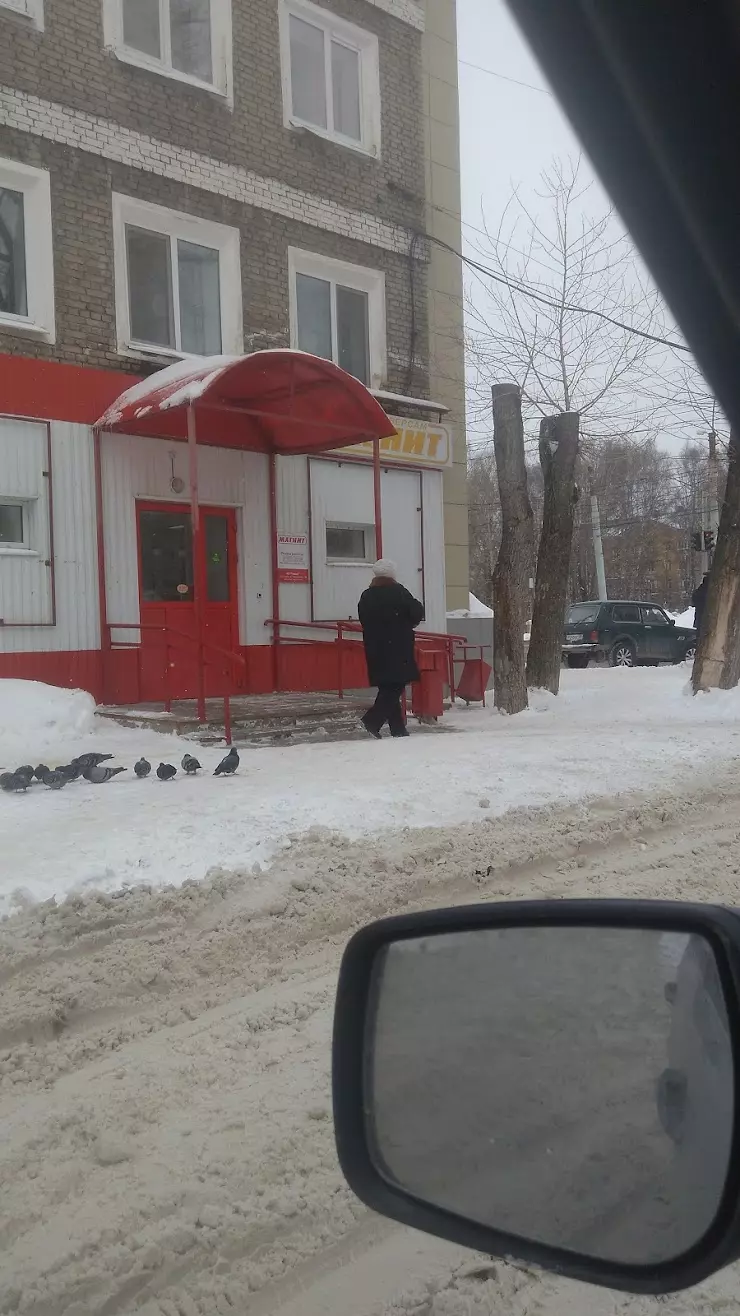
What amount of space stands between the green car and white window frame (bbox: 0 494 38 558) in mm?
17157

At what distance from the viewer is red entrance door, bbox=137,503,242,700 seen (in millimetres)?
12914

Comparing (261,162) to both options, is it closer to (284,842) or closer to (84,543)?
(84,543)

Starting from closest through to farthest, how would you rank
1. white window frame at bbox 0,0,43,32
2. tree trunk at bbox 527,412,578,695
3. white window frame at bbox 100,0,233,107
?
white window frame at bbox 0,0,43,32
white window frame at bbox 100,0,233,107
tree trunk at bbox 527,412,578,695

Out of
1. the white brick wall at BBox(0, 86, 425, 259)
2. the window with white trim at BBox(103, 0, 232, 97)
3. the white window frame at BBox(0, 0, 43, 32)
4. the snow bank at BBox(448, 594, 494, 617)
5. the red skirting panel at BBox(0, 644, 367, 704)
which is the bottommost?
the red skirting panel at BBox(0, 644, 367, 704)

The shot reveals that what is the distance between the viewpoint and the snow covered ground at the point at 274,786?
5926 mm

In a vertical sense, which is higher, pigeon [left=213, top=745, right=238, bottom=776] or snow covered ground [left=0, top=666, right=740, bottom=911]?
pigeon [left=213, top=745, right=238, bottom=776]

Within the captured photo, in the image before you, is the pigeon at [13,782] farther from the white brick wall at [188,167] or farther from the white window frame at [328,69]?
the white window frame at [328,69]

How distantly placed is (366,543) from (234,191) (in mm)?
4743

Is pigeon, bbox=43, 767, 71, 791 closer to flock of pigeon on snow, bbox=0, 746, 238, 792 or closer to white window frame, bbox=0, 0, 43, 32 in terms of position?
flock of pigeon on snow, bbox=0, 746, 238, 792

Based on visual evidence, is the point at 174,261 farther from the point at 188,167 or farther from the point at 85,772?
the point at 85,772

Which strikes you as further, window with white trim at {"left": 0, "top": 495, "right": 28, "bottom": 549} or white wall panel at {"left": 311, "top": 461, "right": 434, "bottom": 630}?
white wall panel at {"left": 311, "top": 461, "right": 434, "bottom": 630}

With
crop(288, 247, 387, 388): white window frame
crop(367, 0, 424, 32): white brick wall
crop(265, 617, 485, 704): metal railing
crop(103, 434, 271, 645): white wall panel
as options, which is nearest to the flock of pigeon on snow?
crop(103, 434, 271, 645): white wall panel

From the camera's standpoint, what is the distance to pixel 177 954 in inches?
193

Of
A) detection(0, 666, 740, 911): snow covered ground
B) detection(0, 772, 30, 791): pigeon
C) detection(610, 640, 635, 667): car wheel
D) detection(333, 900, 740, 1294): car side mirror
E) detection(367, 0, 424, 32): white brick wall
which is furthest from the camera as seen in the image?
detection(610, 640, 635, 667): car wheel
